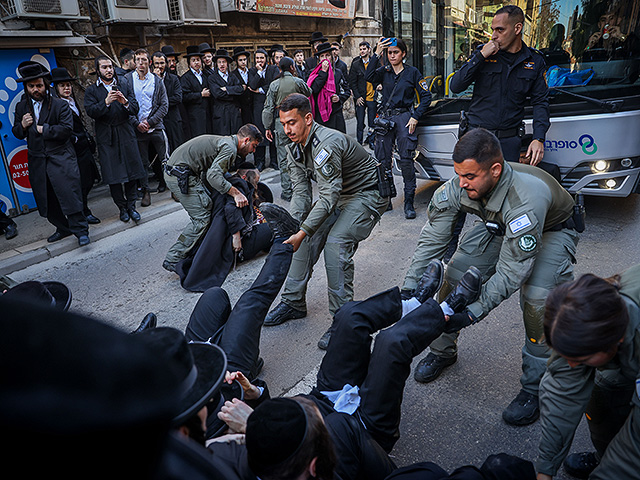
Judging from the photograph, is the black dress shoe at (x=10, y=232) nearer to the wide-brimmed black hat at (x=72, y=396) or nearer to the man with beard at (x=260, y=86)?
the man with beard at (x=260, y=86)

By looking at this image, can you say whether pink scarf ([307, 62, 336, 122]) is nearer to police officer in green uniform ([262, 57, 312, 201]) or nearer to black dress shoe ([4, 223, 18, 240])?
police officer in green uniform ([262, 57, 312, 201])

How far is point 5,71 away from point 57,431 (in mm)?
7554

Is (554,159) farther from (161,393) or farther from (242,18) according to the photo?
(242,18)

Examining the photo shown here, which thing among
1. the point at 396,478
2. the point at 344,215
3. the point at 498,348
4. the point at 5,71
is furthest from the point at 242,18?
the point at 396,478

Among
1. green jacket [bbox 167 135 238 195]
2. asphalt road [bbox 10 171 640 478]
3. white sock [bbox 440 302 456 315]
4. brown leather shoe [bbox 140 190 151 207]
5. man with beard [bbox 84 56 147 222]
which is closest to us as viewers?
white sock [bbox 440 302 456 315]

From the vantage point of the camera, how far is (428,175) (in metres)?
5.86

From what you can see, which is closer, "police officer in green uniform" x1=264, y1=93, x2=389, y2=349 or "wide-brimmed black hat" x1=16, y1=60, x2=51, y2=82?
"police officer in green uniform" x1=264, y1=93, x2=389, y2=349

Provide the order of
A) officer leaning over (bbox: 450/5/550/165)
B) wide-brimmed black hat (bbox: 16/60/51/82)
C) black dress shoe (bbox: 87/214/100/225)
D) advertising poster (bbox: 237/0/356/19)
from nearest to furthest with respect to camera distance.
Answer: officer leaning over (bbox: 450/5/550/165)
wide-brimmed black hat (bbox: 16/60/51/82)
black dress shoe (bbox: 87/214/100/225)
advertising poster (bbox: 237/0/356/19)

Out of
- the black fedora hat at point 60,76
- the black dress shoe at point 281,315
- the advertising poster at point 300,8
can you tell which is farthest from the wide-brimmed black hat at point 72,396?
the advertising poster at point 300,8

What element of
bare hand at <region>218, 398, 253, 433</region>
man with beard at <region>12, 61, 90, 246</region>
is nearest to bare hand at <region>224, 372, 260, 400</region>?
bare hand at <region>218, 398, 253, 433</region>

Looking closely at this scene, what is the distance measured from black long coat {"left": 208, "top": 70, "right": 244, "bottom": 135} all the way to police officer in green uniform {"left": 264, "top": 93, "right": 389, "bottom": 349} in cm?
456

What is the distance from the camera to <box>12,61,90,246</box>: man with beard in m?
5.18

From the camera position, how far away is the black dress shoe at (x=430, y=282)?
2596 millimetres

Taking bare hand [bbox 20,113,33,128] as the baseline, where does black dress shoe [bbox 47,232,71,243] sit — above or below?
below
